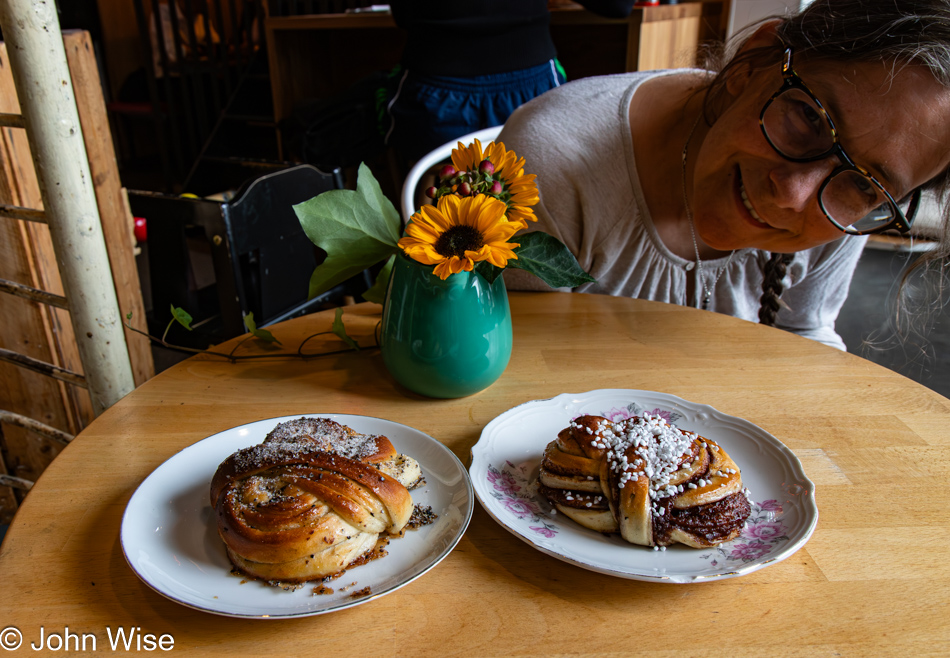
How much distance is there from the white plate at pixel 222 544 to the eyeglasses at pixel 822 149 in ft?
2.19

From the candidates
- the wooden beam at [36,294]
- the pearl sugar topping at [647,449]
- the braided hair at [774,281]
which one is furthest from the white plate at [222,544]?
the braided hair at [774,281]

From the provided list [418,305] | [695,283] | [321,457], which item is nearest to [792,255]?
[695,283]

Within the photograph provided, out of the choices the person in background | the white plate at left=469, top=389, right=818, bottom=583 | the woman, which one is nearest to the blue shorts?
the person in background

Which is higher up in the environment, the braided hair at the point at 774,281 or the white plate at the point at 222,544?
the white plate at the point at 222,544

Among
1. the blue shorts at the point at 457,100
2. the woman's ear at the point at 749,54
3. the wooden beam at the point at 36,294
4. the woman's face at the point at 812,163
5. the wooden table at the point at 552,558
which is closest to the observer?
the wooden table at the point at 552,558

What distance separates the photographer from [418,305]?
812 millimetres

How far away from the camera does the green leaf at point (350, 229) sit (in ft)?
2.55

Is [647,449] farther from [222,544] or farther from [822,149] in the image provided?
[822,149]

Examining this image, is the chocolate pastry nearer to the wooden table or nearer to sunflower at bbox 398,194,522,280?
the wooden table

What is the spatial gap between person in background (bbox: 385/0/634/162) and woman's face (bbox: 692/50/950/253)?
47.8 inches

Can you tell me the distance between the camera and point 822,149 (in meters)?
0.92

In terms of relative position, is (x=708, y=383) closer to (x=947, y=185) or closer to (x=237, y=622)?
(x=947, y=185)

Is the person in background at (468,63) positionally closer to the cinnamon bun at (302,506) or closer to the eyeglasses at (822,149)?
the eyeglasses at (822,149)

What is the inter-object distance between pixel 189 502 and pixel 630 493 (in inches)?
16.9
